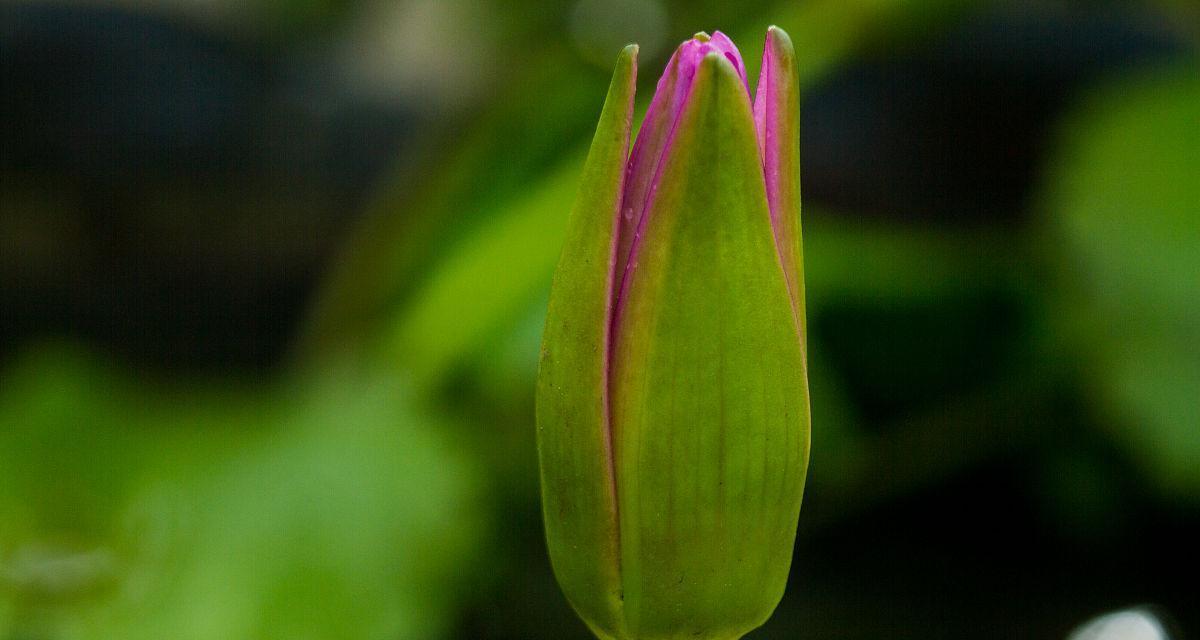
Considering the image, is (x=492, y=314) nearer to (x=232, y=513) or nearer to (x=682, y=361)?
(x=232, y=513)

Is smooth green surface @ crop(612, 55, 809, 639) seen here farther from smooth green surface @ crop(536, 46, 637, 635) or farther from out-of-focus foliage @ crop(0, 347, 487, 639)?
out-of-focus foliage @ crop(0, 347, 487, 639)

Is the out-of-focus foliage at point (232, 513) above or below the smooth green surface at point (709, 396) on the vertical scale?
above

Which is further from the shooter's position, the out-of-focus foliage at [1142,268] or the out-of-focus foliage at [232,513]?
the out-of-focus foliage at [1142,268]

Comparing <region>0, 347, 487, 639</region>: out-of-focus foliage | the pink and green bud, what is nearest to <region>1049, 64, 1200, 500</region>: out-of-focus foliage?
<region>0, 347, 487, 639</region>: out-of-focus foliage

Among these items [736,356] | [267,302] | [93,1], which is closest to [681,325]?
[736,356]

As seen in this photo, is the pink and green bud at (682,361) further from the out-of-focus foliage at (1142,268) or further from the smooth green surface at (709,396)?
the out-of-focus foliage at (1142,268)

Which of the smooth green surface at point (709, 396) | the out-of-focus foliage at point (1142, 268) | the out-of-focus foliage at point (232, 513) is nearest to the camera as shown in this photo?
the smooth green surface at point (709, 396)

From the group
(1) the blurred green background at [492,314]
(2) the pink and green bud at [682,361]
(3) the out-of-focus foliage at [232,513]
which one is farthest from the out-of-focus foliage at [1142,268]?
(2) the pink and green bud at [682,361]
